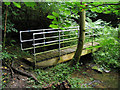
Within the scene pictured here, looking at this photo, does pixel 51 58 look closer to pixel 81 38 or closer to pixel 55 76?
pixel 55 76

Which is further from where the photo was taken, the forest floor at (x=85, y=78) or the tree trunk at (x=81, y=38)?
the tree trunk at (x=81, y=38)

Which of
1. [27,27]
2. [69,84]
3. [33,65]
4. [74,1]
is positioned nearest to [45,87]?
[69,84]

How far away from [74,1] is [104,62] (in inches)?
179

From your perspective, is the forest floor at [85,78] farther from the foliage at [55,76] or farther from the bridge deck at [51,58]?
the bridge deck at [51,58]

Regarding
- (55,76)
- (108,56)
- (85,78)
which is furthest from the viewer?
(108,56)

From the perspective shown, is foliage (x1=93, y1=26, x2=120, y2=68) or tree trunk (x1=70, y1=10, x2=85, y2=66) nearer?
tree trunk (x1=70, y1=10, x2=85, y2=66)

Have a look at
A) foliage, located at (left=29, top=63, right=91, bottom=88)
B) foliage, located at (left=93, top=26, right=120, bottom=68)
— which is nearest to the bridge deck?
foliage, located at (left=29, top=63, right=91, bottom=88)

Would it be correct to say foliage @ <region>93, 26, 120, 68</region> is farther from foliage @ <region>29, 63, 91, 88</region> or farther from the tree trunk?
foliage @ <region>29, 63, 91, 88</region>

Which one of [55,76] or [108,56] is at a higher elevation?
[108,56]

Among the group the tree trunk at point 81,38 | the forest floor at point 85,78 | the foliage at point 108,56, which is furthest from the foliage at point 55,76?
the foliage at point 108,56

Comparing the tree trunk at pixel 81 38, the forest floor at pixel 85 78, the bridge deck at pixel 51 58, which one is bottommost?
the forest floor at pixel 85 78

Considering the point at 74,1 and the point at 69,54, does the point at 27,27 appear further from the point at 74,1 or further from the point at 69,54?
the point at 74,1

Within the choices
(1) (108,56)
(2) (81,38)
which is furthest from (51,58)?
(1) (108,56)

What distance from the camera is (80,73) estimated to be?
3.92 m
